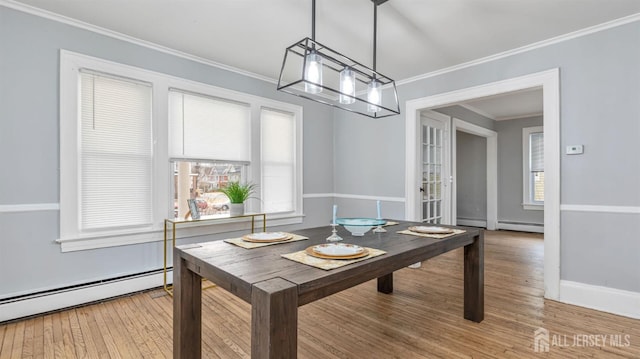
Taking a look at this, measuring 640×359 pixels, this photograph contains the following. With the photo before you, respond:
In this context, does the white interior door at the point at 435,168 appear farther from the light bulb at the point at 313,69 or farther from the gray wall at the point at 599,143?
the light bulb at the point at 313,69

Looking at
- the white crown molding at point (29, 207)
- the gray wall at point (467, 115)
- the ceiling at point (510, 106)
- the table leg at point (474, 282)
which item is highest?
the ceiling at point (510, 106)

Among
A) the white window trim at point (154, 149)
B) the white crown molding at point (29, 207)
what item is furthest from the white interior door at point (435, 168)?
the white crown molding at point (29, 207)

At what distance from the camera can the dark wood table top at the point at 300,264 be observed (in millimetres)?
1267

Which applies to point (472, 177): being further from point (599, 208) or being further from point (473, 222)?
point (599, 208)

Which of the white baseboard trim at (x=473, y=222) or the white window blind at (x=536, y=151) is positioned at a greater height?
the white window blind at (x=536, y=151)

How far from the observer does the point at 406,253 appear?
1727 millimetres

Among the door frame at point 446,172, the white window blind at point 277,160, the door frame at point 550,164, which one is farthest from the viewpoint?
the door frame at point 446,172

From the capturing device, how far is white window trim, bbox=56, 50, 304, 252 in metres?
2.62

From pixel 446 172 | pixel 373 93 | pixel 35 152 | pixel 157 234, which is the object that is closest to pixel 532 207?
pixel 446 172

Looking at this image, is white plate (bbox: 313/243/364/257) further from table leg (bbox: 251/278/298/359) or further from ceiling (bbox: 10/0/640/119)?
ceiling (bbox: 10/0/640/119)

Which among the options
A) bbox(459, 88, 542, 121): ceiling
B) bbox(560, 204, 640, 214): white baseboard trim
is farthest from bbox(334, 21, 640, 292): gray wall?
bbox(459, 88, 542, 121): ceiling

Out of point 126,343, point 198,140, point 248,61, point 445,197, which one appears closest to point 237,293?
point 126,343

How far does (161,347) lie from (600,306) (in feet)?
11.6

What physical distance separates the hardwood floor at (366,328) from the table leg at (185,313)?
34 cm
